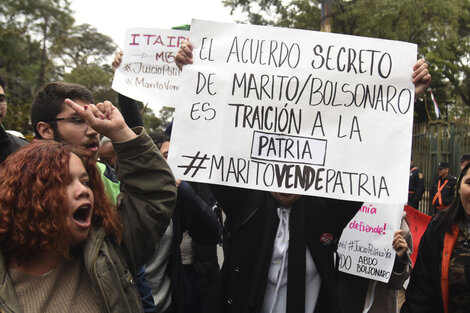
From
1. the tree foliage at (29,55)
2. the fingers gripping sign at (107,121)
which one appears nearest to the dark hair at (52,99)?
the fingers gripping sign at (107,121)

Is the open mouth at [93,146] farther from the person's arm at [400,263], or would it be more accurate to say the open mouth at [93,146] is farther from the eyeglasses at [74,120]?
the person's arm at [400,263]

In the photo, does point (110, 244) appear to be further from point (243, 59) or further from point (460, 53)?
point (460, 53)

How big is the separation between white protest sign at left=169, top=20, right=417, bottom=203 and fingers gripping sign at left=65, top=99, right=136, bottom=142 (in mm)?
506

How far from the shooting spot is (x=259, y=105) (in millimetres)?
2441

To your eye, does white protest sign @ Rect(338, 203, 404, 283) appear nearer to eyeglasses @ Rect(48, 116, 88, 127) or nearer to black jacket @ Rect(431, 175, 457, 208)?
eyeglasses @ Rect(48, 116, 88, 127)

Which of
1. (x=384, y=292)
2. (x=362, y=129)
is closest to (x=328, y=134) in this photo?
(x=362, y=129)

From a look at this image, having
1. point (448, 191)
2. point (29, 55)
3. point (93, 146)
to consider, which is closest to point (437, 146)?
point (448, 191)

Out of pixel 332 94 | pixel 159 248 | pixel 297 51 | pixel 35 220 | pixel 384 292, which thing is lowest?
pixel 384 292

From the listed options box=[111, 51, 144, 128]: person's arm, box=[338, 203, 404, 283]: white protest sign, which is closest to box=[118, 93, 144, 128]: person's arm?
box=[111, 51, 144, 128]: person's arm

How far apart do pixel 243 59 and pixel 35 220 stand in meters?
1.35

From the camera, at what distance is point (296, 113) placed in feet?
7.99

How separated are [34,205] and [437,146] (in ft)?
29.1

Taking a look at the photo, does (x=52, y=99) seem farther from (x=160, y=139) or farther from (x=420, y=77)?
(x=420, y=77)

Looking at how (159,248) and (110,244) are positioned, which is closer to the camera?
(110,244)
